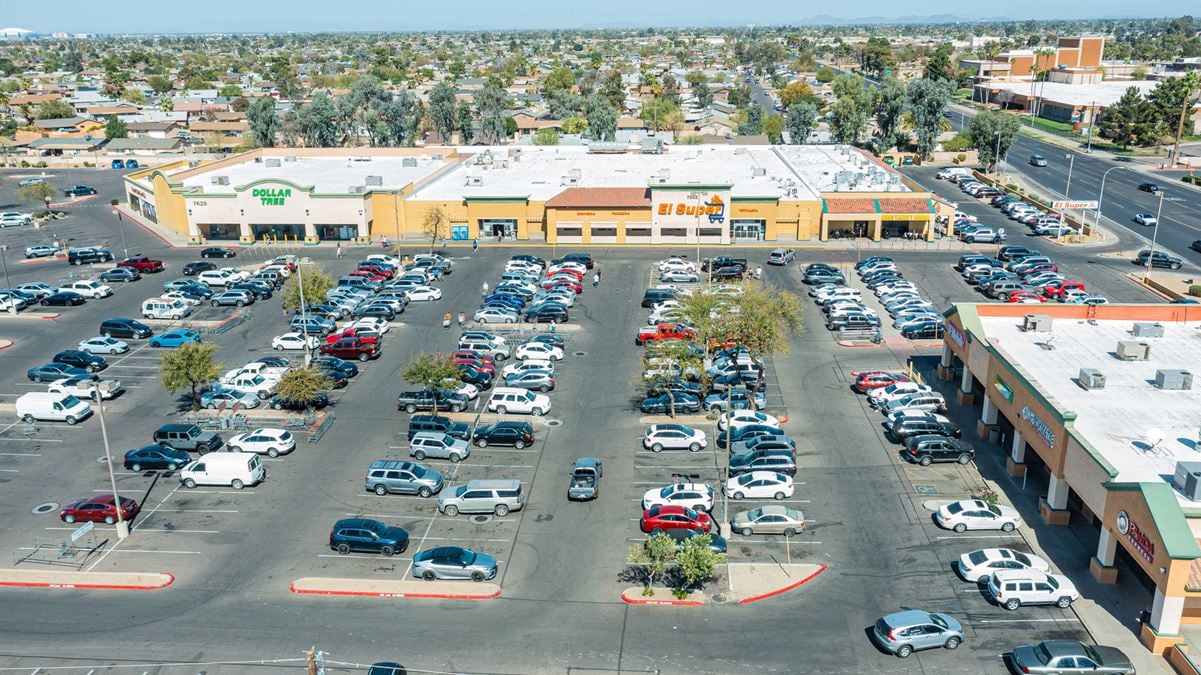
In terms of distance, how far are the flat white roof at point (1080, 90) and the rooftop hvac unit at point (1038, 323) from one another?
122 m

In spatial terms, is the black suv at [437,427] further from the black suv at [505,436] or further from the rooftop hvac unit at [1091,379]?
the rooftop hvac unit at [1091,379]

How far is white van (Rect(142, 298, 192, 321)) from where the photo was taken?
65.7 m

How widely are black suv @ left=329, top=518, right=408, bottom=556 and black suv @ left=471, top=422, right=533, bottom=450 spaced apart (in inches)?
382

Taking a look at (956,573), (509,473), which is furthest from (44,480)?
(956,573)

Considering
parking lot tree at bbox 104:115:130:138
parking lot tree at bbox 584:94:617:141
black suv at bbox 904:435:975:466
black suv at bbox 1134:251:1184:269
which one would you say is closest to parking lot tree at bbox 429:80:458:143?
parking lot tree at bbox 584:94:617:141

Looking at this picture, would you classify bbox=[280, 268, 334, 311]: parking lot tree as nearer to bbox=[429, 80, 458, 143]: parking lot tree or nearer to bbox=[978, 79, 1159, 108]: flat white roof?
bbox=[429, 80, 458, 143]: parking lot tree

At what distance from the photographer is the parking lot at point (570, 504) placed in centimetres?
3194

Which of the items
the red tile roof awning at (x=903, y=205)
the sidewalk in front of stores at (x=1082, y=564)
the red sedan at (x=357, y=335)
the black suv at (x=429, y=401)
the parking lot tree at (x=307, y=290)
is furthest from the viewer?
the red tile roof awning at (x=903, y=205)

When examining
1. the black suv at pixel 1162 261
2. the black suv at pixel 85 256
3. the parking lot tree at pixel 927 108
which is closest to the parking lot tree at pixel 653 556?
the black suv at pixel 1162 261

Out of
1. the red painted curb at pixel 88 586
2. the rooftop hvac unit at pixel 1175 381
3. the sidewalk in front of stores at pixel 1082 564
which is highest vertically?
the rooftop hvac unit at pixel 1175 381

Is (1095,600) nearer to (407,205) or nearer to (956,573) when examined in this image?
(956,573)

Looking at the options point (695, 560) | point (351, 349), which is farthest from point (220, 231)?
point (695, 560)

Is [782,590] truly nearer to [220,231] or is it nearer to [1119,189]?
[220,231]

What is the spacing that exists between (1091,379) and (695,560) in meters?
21.2
